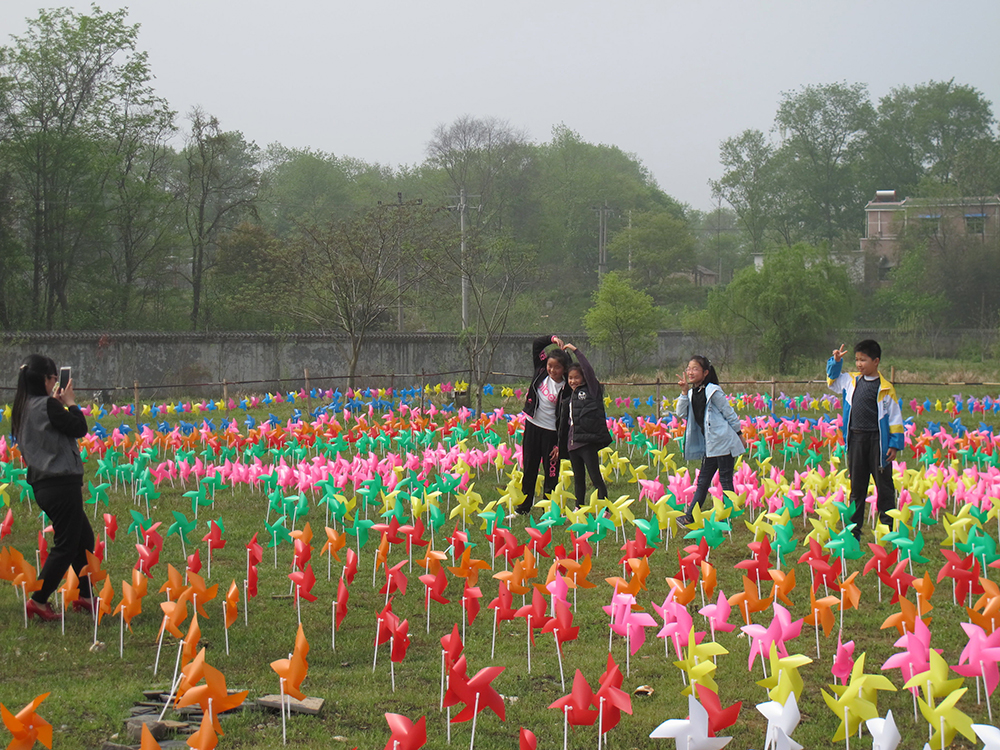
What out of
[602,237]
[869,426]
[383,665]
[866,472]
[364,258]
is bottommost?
[383,665]

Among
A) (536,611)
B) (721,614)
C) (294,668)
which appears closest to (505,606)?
(536,611)

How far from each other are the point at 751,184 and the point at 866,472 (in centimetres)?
5451

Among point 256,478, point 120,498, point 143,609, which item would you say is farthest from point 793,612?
point 120,498

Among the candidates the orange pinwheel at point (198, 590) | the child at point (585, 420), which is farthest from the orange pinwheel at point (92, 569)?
the child at point (585, 420)

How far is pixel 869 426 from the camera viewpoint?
7258 millimetres

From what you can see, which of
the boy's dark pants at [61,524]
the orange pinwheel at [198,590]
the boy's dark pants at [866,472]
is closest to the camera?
the orange pinwheel at [198,590]

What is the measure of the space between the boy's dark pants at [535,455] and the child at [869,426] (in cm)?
237

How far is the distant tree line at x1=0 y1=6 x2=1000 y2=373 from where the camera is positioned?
23.5m

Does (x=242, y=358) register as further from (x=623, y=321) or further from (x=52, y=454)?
(x=52, y=454)

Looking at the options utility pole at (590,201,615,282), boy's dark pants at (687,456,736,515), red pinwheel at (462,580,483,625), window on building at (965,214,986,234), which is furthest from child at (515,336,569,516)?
window on building at (965,214,986,234)

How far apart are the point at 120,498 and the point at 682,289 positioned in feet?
138

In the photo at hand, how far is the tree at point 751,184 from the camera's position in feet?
191

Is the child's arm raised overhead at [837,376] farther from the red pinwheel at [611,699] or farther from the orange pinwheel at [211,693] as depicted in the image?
the orange pinwheel at [211,693]

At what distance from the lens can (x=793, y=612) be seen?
5.80m
